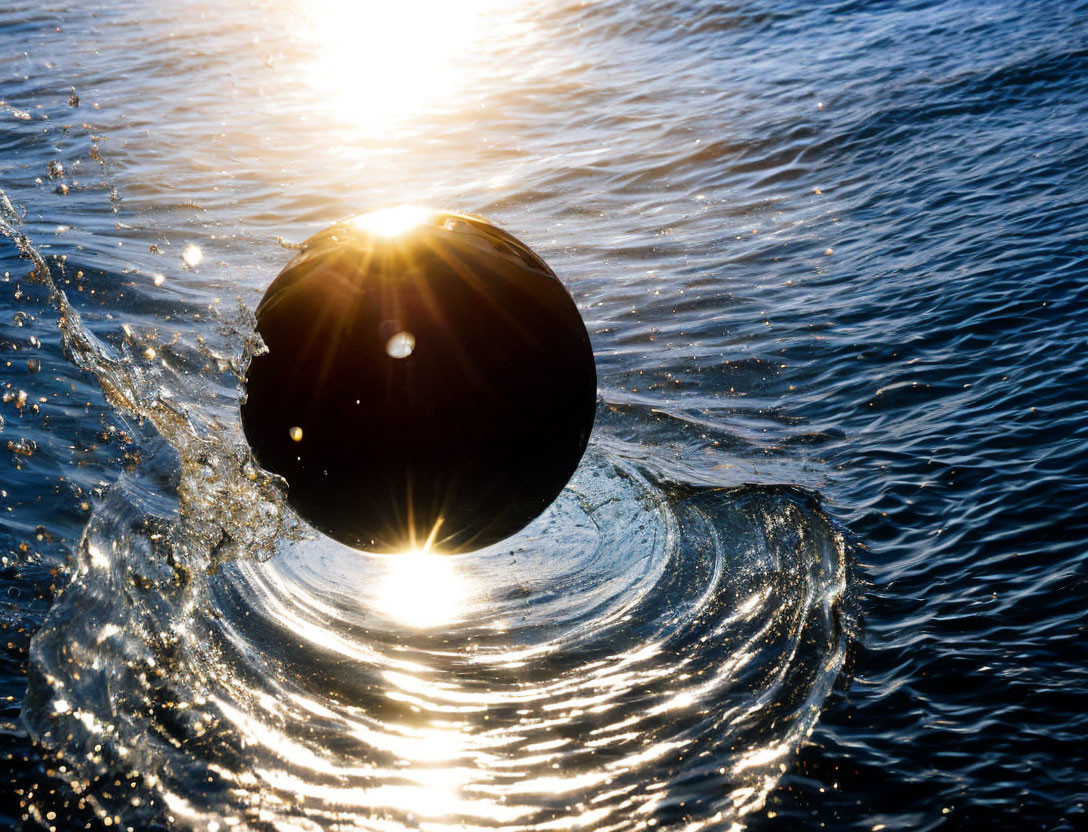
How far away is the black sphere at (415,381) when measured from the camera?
4.61 m

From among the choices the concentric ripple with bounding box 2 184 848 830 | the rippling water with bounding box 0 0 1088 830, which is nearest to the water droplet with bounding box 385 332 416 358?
the concentric ripple with bounding box 2 184 848 830

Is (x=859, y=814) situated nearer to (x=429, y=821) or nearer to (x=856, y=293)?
(x=429, y=821)

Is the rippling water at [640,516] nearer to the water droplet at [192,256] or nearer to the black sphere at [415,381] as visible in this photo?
the water droplet at [192,256]

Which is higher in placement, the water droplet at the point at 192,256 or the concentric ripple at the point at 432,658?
the water droplet at the point at 192,256

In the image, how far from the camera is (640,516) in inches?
258

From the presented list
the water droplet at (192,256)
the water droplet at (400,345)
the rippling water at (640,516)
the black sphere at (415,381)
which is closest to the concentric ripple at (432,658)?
the rippling water at (640,516)

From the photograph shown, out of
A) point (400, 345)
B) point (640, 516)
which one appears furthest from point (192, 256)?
point (400, 345)

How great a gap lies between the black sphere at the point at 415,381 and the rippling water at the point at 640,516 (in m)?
0.71

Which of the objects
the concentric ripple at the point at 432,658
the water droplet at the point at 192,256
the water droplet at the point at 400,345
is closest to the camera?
the concentric ripple at the point at 432,658

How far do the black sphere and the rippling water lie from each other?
0.71m

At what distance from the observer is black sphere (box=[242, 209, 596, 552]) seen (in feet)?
15.1

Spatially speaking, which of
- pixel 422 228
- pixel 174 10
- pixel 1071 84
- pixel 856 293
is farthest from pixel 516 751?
pixel 174 10

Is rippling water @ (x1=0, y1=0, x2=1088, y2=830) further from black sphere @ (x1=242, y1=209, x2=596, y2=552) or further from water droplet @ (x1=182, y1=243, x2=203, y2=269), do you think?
black sphere @ (x1=242, y1=209, x2=596, y2=552)

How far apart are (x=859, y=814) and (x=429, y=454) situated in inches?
82.7
